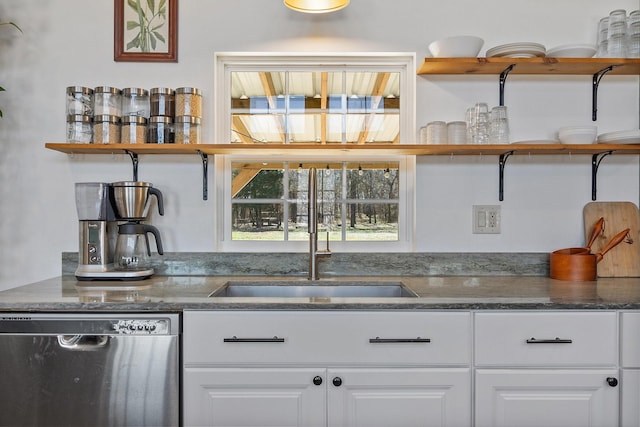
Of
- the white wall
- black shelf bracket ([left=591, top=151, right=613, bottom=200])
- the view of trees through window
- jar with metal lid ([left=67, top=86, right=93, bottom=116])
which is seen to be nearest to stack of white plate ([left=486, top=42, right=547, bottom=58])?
the white wall

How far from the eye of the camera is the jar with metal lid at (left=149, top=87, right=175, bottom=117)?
204cm

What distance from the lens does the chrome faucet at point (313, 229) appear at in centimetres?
202

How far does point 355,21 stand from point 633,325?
167 cm

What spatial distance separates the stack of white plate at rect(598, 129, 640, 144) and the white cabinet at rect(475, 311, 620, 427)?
33.2 inches

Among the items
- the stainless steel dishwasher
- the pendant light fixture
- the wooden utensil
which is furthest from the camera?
the wooden utensil

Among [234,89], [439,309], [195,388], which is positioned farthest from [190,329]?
[234,89]

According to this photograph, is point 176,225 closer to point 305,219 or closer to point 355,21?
point 305,219

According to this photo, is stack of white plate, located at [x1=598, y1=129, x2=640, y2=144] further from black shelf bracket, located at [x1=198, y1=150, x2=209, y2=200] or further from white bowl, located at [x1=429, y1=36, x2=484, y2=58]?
black shelf bracket, located at [x1=198, y1=150, x2=209, y2=200]

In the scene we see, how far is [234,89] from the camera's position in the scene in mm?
2266

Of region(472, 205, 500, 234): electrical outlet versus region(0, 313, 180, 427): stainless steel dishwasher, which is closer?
region(0, 313, 180, 427): stainless steel dishwasher

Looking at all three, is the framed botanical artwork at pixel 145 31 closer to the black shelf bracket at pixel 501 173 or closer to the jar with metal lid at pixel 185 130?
the jar with metal lid at pixel 185 130

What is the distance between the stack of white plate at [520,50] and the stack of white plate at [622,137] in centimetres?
46

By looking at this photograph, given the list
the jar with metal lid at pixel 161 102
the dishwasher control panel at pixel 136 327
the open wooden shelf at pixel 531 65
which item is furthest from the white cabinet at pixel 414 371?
the open wooden shelf at pixel 531 65

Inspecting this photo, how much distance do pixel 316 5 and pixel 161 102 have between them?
79 centimetres
